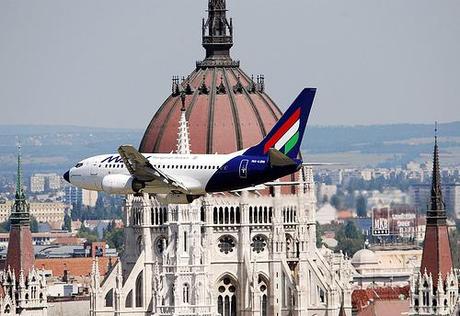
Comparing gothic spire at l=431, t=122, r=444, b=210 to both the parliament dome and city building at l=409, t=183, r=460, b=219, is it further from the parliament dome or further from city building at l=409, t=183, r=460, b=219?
the parliament dome

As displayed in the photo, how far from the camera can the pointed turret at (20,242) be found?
6688 inches

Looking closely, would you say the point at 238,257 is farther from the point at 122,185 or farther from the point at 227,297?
the point at 122,185

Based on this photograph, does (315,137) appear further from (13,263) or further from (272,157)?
(272,157)

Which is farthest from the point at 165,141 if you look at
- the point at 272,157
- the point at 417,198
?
the point at 272,157

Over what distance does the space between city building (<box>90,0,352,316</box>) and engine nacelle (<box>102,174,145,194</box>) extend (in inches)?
1872

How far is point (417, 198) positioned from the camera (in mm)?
131750

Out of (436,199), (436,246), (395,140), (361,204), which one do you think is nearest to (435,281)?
(436,246)

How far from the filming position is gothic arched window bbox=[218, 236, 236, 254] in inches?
6491

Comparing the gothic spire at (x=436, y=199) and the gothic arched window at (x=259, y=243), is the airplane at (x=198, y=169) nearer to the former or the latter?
the gothic spire at (x=436, y=199)

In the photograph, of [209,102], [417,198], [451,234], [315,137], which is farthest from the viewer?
[315,137]

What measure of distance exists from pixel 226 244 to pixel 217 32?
38.3ft

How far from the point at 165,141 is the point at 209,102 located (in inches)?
126

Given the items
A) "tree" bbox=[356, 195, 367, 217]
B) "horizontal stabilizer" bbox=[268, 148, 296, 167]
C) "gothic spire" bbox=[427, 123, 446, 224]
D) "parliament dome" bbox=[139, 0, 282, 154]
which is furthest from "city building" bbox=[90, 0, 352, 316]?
"horizontal stabilizer" bbox=[268, 148, 296, 167]

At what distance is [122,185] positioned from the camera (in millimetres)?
112000
